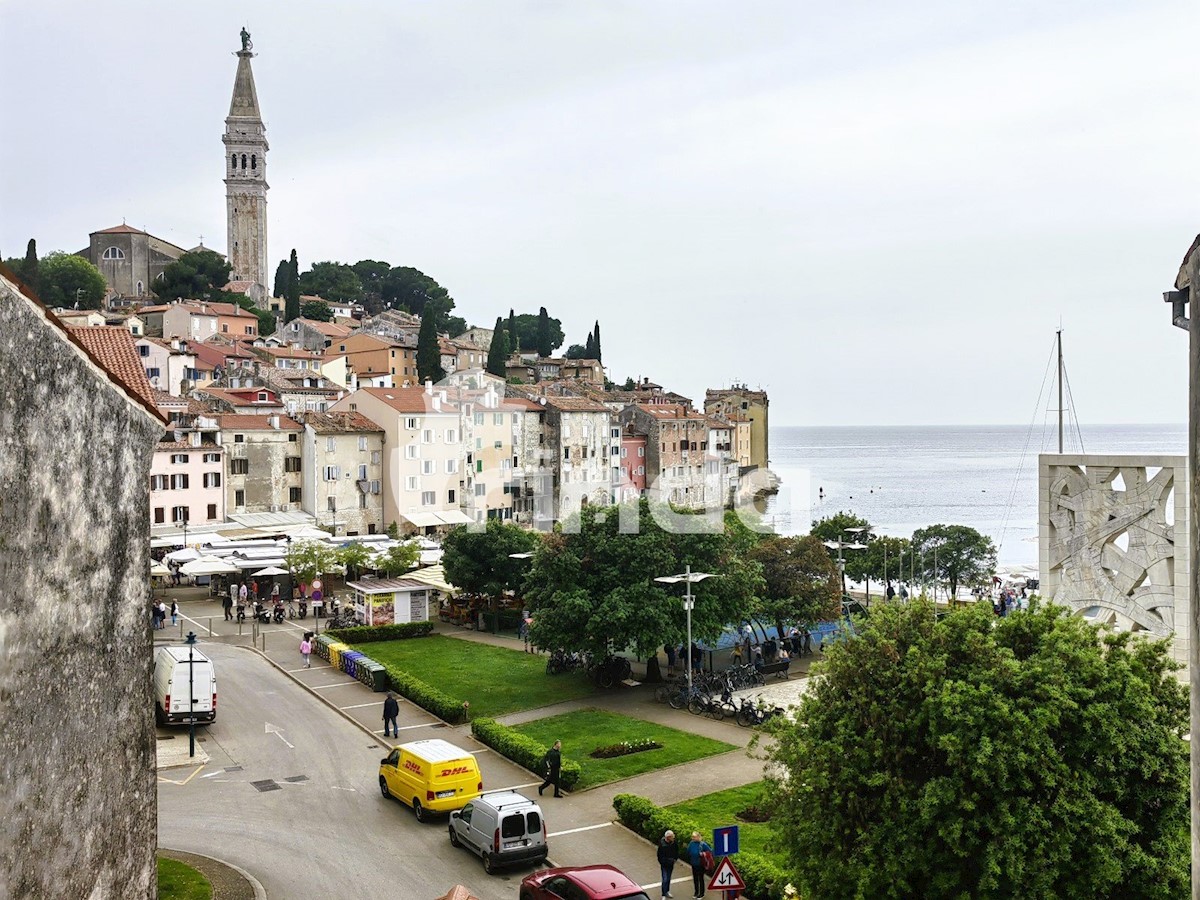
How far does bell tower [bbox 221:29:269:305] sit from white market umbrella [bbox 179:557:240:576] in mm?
115159

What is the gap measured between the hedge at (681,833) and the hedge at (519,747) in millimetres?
1411

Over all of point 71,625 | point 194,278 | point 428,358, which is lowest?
point 71,625

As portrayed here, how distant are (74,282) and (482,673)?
95.5 meters

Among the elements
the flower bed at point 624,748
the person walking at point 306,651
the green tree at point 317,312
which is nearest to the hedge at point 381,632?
the person walking at point 306,651

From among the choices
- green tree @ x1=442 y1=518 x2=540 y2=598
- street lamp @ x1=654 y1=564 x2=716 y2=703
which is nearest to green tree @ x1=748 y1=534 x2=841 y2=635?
street lamp @ x1=654 y1=564 x2=716 y2=703

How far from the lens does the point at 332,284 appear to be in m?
155

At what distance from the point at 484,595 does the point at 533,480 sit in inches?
1543

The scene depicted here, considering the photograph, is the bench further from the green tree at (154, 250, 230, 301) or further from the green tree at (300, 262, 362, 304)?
the green tree at (300, 262, 362, 304)

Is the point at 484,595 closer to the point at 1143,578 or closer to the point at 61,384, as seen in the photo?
the point at 1143,578

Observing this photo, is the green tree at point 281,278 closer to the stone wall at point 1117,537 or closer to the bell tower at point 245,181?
the bell tower at point 245,181

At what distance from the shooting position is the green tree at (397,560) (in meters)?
48.2

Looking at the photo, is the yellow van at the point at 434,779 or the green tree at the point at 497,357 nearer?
the yellow van at the point at 434,779

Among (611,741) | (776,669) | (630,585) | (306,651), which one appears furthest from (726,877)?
(306,651)

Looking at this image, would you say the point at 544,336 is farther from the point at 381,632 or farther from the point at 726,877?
the point at 726,877
